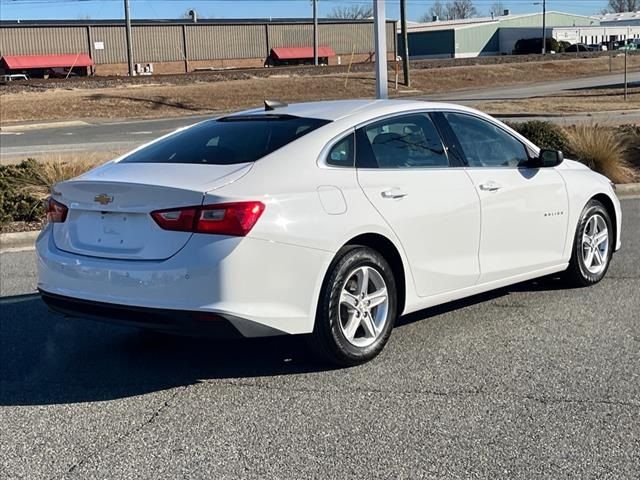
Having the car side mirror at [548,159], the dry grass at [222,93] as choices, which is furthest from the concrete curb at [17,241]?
the dry grass at [222,93]

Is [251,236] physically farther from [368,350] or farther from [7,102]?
[7,102]

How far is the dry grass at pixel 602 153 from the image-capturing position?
13594 mm

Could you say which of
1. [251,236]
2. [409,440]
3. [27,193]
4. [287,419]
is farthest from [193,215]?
[27,193]

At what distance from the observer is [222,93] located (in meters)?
44.7

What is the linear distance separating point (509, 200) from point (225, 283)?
8.28 feet

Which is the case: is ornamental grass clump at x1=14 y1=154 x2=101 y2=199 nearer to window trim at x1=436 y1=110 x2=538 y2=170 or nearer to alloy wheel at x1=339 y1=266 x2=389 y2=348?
window trim at x1=436 y1=110 x2=538 y2=170

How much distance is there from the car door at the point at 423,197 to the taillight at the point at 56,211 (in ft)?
6.01

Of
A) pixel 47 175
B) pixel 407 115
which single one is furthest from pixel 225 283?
pixel 47 175

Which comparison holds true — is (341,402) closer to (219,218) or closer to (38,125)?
(219,218)

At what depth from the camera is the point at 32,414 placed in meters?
4.79

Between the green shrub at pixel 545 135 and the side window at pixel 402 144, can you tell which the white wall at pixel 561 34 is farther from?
the side window at pixel 402 144

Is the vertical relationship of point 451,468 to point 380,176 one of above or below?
below

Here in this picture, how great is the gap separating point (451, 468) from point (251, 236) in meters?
1.63

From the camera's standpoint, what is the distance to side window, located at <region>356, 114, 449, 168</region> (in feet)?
18.3
